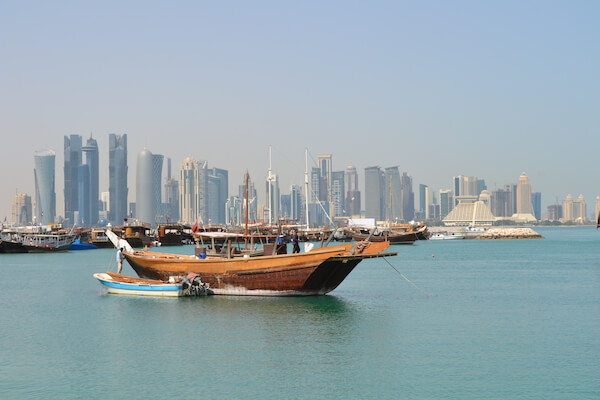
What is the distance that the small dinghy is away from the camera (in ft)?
122

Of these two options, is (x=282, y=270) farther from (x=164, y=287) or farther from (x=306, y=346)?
(x=306, y=346)

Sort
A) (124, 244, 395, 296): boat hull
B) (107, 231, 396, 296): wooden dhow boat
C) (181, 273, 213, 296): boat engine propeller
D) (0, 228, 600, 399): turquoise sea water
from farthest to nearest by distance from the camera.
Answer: (181, 273, 213, 296): boat engine propeller < (124, 244, 395, 296): boat hull < (107, 231, 396, 296): wooden dhow boat < (0, 228, 600, 399): turquoise sea water

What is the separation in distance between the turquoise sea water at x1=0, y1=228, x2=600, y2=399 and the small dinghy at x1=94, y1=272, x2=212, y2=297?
671 mm

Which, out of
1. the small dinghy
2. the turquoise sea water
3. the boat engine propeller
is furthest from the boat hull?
the turquoise sea water

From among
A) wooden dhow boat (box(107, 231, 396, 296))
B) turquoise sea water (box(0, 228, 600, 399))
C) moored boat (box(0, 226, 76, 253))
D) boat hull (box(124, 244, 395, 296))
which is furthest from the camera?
moored boat (box(0, 226, 76, 253))

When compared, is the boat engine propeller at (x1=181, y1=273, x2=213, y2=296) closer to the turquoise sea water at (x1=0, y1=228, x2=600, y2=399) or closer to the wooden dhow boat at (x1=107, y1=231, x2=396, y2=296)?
the wooden dhow boat at (x1=107, y1=231, x2=396, y2=296)

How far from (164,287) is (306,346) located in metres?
14.2

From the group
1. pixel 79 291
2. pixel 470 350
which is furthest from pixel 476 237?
pixel 470 350

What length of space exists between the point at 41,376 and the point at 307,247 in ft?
52.8

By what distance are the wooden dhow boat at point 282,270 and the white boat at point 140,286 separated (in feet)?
4.05

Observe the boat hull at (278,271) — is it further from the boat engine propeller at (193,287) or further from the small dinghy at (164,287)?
the small dinghy at (164,287)

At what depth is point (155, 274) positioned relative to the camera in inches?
1570

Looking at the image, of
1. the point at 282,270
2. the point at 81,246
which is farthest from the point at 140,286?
the point at 81,246

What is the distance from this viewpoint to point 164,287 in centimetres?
3728
